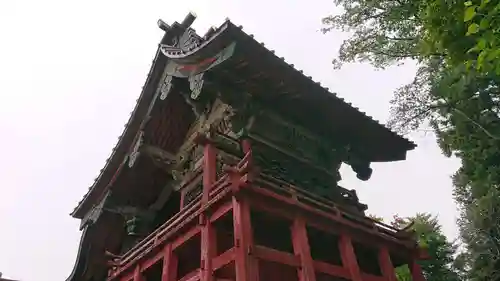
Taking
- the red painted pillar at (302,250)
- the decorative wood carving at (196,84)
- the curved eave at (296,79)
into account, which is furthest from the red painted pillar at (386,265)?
the decorative wood carving at (196,84)

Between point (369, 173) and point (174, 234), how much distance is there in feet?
17.5

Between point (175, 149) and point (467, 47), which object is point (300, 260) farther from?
point (175, 149)

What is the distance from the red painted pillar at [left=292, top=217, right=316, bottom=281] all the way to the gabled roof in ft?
9.72

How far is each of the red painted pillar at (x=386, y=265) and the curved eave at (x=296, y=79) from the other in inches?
117

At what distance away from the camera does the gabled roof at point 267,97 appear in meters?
8.20

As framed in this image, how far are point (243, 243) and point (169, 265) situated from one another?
2.11 meters

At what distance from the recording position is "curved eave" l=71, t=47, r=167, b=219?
34.0ft

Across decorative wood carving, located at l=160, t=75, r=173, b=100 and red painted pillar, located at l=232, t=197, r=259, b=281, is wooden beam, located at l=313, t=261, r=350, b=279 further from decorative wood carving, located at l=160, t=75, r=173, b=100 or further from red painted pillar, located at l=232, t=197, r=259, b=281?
decorative wood carving, located at l=160, t=75, r=173, b=100

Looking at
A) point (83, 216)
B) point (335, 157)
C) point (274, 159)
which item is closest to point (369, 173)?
point (335, 157)

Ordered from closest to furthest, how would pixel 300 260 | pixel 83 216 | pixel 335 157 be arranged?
pixel 300 260
pixel 335 157
pixel 83 216

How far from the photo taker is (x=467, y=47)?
5508mm

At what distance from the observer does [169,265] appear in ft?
24.7

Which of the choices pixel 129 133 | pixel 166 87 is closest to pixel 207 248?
pixel 166 87

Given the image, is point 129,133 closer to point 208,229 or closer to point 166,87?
point 166,87
